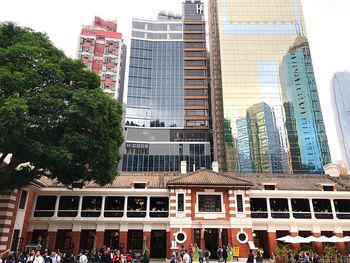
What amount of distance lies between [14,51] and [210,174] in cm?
2180

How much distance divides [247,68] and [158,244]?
181 feet

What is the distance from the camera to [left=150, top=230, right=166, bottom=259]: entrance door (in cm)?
3083

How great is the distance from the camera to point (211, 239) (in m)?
29.9

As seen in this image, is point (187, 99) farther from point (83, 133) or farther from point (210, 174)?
point (83, 133)

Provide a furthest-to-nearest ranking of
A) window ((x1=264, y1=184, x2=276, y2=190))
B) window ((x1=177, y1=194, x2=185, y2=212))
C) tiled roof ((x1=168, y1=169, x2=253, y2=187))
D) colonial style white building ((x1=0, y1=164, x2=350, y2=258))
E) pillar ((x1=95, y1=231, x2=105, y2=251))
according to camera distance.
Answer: window ((x1=264, y1=184, x2=276, y2=190))
tiled roof ((x1=168, y1=169, x2=253, y2=187))
window ((x1=177, y1=194, x2=185, y2=212))
pillar ((x1=95, y1=231, x2=105, y2=251))
colonial style white building ((x1=0, y1=164, x2=350, y2=258))

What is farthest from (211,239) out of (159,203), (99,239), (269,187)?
(99,239)

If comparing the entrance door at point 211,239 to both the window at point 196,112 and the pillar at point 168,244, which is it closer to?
the pillar at point 168,244

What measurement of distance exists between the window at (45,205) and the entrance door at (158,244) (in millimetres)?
10981

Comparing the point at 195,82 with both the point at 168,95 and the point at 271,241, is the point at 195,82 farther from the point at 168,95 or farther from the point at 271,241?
the point at 271,241

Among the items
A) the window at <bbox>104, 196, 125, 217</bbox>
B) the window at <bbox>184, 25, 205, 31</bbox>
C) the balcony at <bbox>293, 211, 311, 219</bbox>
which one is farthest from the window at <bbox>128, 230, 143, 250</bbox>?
the window at <bbox>184, 25, 205, 31</bbox>

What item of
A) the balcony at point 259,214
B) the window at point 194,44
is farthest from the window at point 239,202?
the window at point 194,44

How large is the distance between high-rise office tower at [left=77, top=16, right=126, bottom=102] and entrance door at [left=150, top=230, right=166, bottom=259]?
178 feet

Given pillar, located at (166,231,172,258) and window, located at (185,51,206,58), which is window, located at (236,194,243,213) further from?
window, located at (185,51,206,58)

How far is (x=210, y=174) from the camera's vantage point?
3177cm
